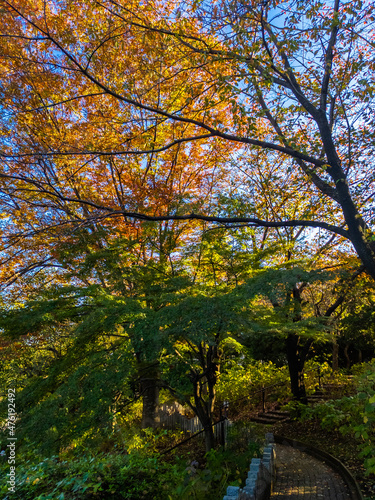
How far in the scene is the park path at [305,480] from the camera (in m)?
5.85

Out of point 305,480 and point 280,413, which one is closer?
point 305,480

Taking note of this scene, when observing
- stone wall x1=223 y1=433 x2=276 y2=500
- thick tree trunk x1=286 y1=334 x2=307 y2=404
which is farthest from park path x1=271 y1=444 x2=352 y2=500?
thick tree trunk x1=286 y1=334 x2=307 y2=404

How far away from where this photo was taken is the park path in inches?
230

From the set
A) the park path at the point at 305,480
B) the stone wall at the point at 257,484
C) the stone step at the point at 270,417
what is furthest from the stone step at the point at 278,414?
the stone wall at the point at 257,484

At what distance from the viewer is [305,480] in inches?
262

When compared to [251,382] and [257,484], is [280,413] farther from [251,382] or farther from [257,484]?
[257,484]

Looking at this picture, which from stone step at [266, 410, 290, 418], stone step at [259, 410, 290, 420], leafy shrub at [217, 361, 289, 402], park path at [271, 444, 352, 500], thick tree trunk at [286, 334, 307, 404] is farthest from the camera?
leafy shrub at [217, 361, 289, 402]

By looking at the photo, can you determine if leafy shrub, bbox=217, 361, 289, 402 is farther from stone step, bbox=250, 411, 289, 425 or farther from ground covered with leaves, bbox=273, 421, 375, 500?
ground covered with leaves, bbox=273, 421, 375, 500

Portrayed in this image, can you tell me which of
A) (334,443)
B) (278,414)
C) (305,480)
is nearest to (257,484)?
(305,480)

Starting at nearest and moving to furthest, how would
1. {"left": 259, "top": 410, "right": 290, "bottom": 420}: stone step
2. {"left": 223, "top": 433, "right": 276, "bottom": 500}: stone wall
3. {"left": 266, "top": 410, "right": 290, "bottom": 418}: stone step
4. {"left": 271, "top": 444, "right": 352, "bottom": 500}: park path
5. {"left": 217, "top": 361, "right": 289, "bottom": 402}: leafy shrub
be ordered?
1. {"left": 223, "top": 433, "right": 276, "bottom": 500}: stone wall
2. {"left": 271, "top": 444, "right": 352, "bottom": 500}: park path
3. {"left": 259, "top": 410, "right": 290, "bottom": 420}: stone step
4. {"left": 266, "top": 410, "right": 290, "bottom": 418}: stone step
5. {"left": 217, "top": 361, "right": 289, "bottom": 402}: leafy shrub

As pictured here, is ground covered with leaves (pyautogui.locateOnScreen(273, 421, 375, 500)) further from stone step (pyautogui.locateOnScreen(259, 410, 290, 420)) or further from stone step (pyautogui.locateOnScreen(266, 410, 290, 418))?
stone step (pyautogui.locateOnScreen(266, 410, 290, 418))

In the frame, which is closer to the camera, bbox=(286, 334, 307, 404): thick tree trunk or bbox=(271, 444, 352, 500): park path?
bbox=(271, 444, 352, 500): park path

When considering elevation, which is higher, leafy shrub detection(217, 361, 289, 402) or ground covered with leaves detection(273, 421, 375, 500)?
leafy shrub detection(217, 361, 289, 402)

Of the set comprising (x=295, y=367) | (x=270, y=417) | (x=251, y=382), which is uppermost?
(x=295, y=367)
